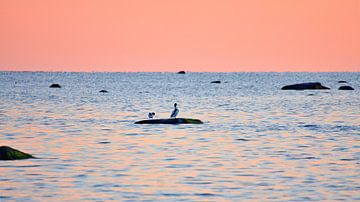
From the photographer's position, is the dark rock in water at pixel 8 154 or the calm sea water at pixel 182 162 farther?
the dark rock in water at pixel 8 154

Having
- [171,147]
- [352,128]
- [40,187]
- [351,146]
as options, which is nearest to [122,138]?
[171,147]

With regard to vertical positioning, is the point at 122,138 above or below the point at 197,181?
above

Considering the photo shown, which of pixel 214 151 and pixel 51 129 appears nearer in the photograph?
pixel 214 151

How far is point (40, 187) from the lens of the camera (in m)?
25.1

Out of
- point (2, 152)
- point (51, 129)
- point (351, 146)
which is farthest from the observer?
point (51, 129)

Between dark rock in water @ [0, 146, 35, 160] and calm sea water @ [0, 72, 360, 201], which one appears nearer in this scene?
calm sea water @ [0, 72, 360, 201]

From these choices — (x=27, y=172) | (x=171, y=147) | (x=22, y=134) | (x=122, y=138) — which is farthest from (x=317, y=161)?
(x=22, y=134)

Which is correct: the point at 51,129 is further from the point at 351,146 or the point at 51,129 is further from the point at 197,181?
the point at 197,181

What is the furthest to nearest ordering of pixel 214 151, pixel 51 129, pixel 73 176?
1. pixel 51 129
2. pixel 214 151
3. pixel 73 176

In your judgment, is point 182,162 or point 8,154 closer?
point 8,154

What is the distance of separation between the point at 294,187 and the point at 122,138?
1896 centimetres

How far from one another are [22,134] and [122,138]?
19.1ft

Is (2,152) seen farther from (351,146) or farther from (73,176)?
(351,146)

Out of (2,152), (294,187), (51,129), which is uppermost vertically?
(51,129)
